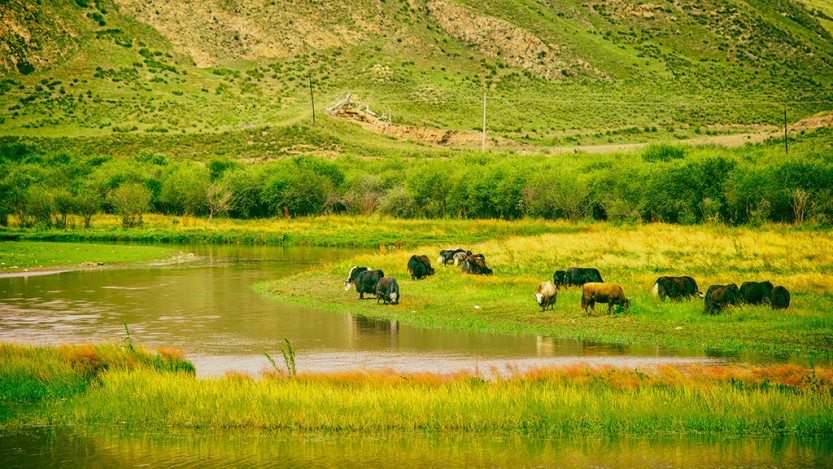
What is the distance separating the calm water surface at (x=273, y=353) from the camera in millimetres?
15359

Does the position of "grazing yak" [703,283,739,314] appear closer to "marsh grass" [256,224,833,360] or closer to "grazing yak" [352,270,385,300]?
"marsh grass" [256,224,833,360]

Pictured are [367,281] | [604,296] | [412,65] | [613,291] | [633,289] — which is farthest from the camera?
[412,65]

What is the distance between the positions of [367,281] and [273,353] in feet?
33.9

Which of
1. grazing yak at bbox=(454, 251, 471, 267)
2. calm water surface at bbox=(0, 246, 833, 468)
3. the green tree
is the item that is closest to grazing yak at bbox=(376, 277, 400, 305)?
calm water surface at bbox=(0, 246, 833, 468)

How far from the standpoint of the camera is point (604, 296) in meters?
28.0

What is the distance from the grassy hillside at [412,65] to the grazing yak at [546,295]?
86.8m

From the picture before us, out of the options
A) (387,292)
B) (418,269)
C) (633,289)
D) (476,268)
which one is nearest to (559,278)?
(633,289)

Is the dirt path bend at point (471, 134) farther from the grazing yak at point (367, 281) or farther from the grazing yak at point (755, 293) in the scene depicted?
the grazing yak at point (755, 293)

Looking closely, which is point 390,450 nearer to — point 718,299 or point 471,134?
point 718,299

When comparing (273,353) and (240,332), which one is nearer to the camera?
(273,353)

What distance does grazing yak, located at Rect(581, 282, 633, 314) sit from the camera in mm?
27922

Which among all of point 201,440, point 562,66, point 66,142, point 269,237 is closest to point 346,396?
point 201,440

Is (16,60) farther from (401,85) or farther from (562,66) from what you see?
(562,66)

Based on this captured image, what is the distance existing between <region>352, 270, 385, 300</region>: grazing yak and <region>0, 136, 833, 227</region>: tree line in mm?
34388
